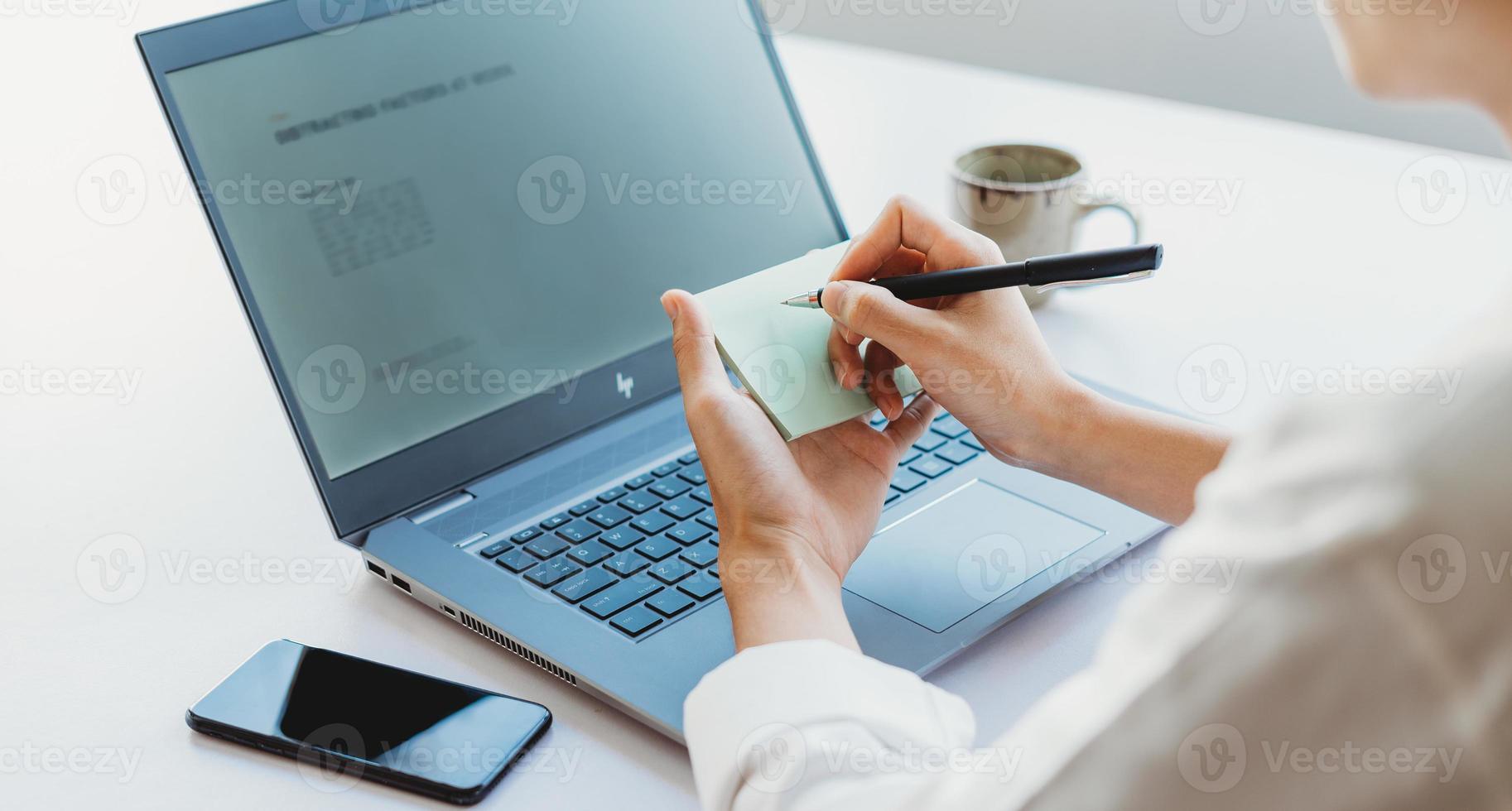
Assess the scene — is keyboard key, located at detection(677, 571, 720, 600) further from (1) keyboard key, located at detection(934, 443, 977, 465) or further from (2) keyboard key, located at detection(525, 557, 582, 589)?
(1) keyboard key, located at detection(934, 443, 977, 465)

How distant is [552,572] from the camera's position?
30.4 inches

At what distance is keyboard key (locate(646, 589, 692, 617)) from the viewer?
2.42 feet

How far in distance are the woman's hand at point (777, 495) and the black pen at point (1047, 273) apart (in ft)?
0.30

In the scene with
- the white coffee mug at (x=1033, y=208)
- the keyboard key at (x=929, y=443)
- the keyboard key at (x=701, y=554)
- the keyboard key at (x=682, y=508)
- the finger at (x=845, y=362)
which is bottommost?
the keyboard key at (x=929, y=443)

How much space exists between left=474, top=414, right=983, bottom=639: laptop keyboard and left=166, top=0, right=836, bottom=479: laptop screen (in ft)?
0.37

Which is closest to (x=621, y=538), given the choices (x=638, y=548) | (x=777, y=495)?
(x=638, y=548)

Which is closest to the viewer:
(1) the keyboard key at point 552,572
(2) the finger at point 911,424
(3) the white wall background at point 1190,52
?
(1) the keyboard key at point 552,572

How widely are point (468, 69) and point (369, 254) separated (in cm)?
17

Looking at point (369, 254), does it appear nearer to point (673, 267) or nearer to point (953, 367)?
point (673, 267)

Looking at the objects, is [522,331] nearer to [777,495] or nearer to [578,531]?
[578,531]

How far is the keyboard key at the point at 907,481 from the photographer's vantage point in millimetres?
883

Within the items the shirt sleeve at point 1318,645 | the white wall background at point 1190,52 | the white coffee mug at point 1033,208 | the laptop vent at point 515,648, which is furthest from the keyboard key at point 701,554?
the white wall background at point 1190,52

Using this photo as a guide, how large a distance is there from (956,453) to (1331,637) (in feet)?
1.81

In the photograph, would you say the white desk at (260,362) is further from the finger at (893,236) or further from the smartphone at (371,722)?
the finger at (893,236)
